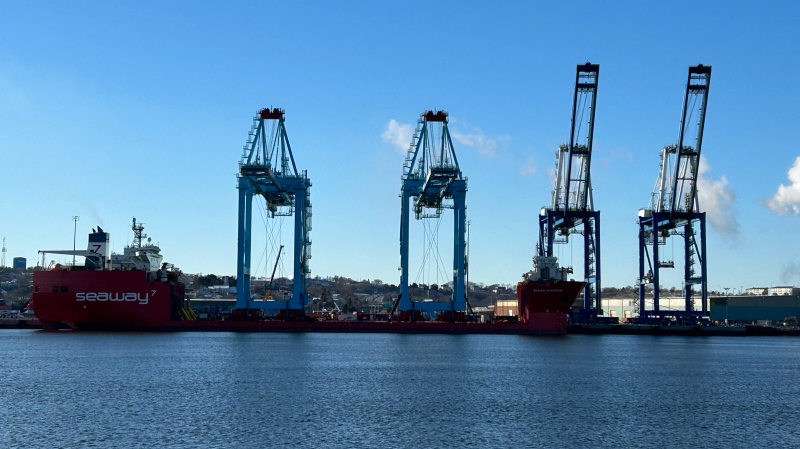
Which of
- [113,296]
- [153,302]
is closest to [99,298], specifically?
[113,296]

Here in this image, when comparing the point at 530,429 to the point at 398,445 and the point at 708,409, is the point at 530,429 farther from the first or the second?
the point at 708,409

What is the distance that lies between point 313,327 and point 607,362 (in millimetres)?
25949

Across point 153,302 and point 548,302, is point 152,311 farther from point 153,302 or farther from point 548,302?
point 548,302

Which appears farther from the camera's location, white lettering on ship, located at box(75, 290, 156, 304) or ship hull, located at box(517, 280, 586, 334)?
ship hull, located at box(517, 280, 586, 334)

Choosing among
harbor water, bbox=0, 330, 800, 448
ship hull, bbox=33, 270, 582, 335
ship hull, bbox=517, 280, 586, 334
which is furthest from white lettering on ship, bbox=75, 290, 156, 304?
ship hull, bbox=517, 280, 586, 334

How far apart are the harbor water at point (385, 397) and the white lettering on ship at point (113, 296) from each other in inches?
374

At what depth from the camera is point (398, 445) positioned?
22250mm

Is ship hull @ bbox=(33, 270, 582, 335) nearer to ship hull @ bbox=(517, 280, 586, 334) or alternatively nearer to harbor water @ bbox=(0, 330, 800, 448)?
ship hull @ bbox=(517, 280, 586, 334)

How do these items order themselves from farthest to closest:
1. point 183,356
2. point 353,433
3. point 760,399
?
point 183,356, point 760,399, point 353,433

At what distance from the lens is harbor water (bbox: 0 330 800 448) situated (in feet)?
76.4

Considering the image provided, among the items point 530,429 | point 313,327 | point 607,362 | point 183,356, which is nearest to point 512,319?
point 313,327

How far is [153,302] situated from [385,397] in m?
34.5

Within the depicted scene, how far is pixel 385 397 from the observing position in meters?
30.0

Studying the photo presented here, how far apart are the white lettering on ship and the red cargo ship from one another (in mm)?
53
